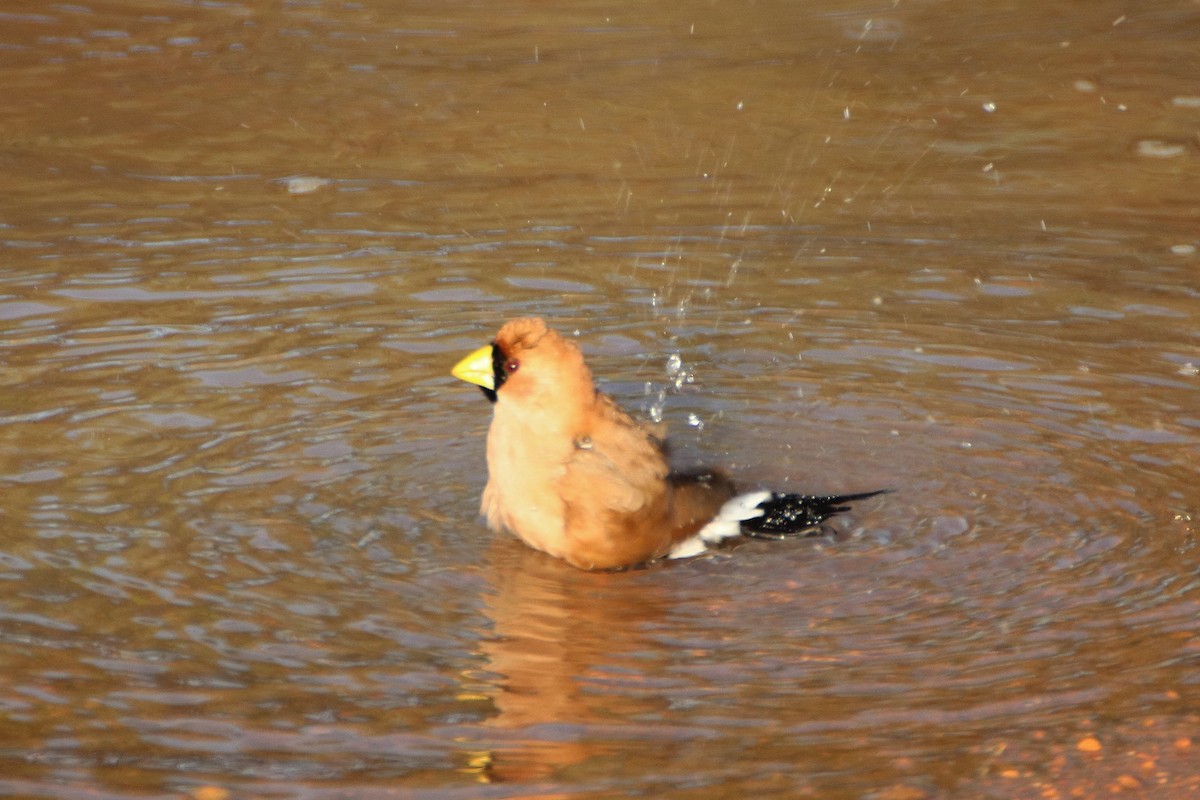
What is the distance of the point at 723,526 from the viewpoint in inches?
192

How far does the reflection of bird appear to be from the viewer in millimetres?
4492

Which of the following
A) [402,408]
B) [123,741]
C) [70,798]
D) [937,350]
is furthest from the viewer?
[937,350]

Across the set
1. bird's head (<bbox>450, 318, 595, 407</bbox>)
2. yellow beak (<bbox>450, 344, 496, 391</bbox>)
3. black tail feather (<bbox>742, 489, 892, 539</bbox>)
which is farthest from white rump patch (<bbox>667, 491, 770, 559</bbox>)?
yellow beak (<bbox>450, 344, 496, 391</bbox>)

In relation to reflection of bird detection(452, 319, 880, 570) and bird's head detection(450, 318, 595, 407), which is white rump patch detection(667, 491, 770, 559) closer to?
reflection of bird detection(452, 319, 880, 570)

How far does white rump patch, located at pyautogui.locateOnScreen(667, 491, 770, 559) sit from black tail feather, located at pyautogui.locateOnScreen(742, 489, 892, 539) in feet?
0.07

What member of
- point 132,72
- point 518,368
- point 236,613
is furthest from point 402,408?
point 132,72

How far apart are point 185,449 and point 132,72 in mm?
5024

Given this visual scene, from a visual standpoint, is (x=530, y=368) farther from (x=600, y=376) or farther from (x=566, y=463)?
(x=600, y=376)

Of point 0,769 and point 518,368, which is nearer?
point 0,769

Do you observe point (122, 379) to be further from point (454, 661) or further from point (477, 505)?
point (454, 661)

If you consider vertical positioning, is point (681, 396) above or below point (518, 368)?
below

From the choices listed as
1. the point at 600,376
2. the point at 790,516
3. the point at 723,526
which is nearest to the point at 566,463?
the point at 723,526

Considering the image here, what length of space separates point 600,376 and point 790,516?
4.11ft

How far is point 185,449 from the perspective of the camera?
17.2ft
